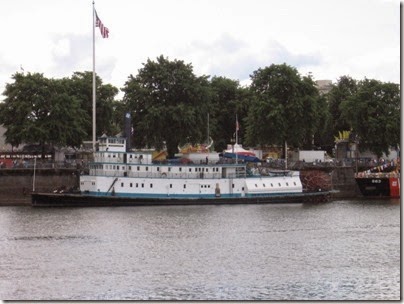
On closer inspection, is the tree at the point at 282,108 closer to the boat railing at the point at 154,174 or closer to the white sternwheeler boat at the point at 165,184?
the white sternwheeler boat at the point at 165,184

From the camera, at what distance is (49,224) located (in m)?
66.2

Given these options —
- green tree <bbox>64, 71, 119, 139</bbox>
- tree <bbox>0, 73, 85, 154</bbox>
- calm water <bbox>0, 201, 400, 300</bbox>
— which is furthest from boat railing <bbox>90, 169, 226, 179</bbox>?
green tree <bbox>64, 71, 119, 139</bbox>

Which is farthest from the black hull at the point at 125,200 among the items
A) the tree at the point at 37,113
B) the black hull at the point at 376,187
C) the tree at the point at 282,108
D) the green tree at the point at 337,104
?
the green tree at the point at 337,104

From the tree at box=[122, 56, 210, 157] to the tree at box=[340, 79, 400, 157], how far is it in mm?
18231

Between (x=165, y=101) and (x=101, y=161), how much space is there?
63.7 ft

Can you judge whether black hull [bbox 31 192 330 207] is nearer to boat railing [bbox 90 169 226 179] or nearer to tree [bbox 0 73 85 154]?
boat railing [bbox 90 169 226 179]

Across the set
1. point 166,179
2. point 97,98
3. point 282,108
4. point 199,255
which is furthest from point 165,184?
point 199,255

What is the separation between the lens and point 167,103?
4063 inches

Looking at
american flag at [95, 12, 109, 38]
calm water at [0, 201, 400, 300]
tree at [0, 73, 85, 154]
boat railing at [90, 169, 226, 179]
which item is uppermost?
american flag at [95, 12, 109, 38]

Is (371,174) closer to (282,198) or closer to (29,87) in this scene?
(282,198)

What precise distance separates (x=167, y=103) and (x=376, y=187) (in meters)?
25.6

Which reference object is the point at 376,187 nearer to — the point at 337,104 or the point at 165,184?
the point at 165,184

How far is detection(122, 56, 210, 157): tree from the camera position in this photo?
99.9m

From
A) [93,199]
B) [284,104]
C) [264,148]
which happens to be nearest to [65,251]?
[93,199]
